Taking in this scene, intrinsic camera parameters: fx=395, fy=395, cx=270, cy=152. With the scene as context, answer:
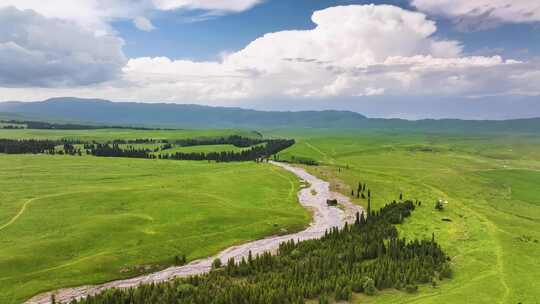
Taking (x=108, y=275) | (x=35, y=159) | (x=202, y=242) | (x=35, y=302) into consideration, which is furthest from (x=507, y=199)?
(x=35, y=159)

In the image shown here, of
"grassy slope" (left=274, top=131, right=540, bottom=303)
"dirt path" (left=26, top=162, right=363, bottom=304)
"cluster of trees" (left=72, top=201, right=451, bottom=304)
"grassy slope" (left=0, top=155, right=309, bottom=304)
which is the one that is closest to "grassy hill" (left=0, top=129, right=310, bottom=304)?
"grassy slope" (left=0, top=155, right=309, bottom=304)

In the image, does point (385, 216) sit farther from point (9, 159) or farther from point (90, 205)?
point (9, 159)

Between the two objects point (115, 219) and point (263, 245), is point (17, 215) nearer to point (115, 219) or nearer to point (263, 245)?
point (115, 219)

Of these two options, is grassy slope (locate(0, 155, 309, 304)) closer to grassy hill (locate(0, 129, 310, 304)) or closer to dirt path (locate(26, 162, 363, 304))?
grassy hill (locate(0, 129, 310, 304))

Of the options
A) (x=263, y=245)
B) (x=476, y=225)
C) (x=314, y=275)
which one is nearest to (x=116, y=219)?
(x=263, y=245)

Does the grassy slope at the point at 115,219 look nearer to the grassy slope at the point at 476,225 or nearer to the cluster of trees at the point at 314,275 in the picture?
the cluster of trees at the point at 314,275

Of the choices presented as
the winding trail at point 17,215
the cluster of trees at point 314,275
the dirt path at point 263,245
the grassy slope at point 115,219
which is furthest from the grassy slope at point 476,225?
the winding trail at point 17,215
